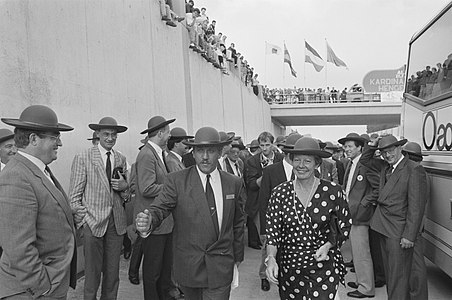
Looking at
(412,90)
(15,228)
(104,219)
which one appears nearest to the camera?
(15,228)

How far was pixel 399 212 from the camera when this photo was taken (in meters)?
4.95

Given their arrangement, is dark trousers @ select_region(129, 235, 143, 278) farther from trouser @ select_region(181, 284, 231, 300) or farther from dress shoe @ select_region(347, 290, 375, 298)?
dress shoe @ select_region(347, 290, 375, 298)

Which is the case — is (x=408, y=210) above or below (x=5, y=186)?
below

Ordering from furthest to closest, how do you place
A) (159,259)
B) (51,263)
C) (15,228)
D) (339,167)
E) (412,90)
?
1. (339,167)
2. (412,90)
3. (159,259)
4. (51,263)
5. (15,228)

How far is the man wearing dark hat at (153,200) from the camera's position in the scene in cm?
492

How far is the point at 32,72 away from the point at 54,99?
0.58m

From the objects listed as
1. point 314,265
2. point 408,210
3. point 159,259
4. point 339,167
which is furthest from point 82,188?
point 339,167

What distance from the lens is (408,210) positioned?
16.0ft

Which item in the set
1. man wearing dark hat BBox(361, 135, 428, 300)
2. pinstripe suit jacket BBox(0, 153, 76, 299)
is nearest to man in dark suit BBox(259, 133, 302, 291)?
man wearing dark hat BBox(361, 135, 428, 300)

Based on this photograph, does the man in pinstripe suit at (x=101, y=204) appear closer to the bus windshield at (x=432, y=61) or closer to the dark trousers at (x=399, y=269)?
the dark trousers at (x=399, y=269)

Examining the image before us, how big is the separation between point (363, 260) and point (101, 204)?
3453 millimetres

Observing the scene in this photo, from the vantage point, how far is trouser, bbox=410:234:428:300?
5.00 meters

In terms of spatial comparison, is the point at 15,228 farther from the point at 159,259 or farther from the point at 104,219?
the point at 159,259

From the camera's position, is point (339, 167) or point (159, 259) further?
point (339, 167)
